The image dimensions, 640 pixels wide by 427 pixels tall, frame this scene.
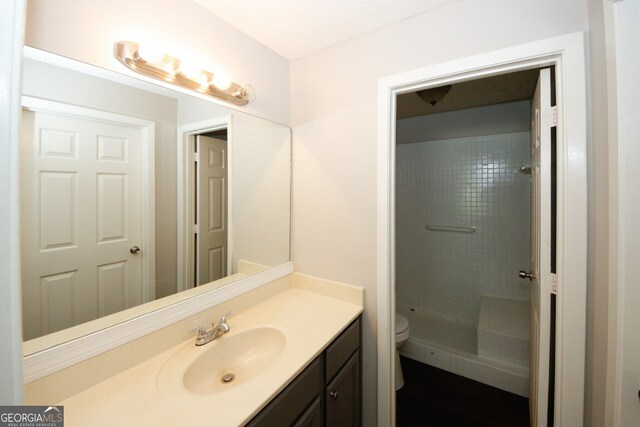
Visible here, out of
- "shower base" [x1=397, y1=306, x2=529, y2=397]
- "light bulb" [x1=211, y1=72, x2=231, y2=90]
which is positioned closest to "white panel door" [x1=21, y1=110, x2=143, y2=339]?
"light bulb" [x1=211, y1=72, x2=231, y2=90]

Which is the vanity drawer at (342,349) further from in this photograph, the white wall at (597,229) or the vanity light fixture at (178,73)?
the vanity light fixture at (178,73)

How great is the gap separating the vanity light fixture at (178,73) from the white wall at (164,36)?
0.04 meters

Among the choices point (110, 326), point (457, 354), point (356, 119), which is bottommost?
point (457, 354)

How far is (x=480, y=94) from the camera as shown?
212 cm

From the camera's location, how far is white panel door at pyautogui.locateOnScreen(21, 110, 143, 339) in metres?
0.76

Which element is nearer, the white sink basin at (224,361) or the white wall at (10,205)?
the white wall at (10,205)

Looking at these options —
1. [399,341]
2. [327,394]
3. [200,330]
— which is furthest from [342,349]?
[399,341]

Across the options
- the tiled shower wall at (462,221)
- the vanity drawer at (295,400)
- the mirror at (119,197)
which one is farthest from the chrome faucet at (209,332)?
the tiled shower wall at (462,221)

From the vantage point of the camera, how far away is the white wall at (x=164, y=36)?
78cm

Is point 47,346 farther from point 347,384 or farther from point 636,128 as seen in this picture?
point 636,128

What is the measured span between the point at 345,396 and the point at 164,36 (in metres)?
1.80

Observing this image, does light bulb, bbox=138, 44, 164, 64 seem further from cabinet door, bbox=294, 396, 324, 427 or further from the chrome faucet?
cabinet door, bbox=294, 396, 324, 427

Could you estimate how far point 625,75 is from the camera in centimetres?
73

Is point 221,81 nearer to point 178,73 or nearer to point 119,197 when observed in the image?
point 178,73
